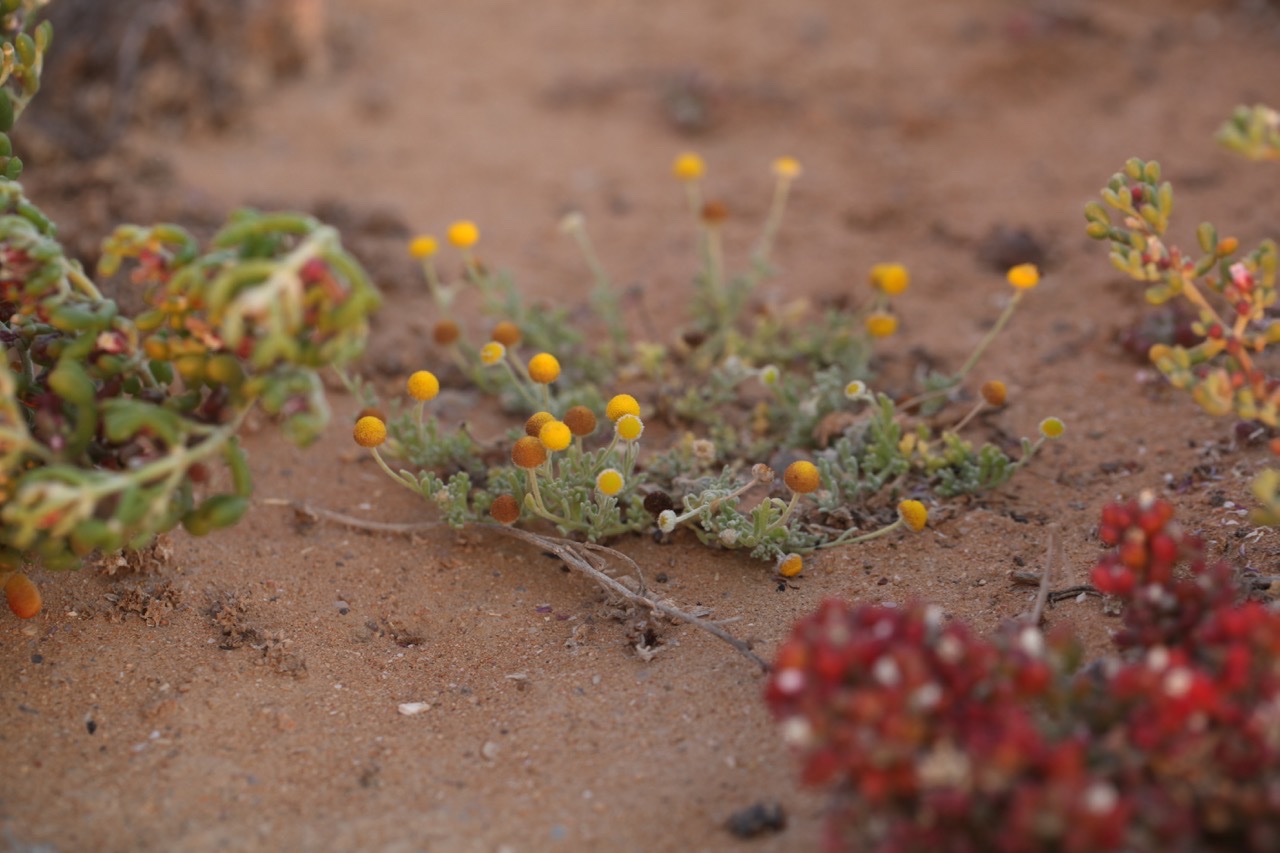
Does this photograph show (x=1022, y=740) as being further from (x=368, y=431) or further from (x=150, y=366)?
(x=150, y=366)

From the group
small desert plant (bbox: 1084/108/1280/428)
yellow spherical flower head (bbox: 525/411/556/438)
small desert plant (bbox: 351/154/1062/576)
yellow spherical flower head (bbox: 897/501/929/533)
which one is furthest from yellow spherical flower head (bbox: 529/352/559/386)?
small desert plant (bbox: 1084/108/1280/428)

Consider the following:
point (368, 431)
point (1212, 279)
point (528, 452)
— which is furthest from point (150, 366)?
point (1212, 279)

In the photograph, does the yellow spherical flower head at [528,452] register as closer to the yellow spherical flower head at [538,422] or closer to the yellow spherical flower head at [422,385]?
the yellow spherical flower head at [538,422]

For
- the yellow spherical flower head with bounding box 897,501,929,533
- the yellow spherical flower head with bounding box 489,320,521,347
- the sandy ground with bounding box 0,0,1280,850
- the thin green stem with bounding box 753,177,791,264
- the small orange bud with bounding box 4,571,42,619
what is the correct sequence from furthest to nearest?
the thin green stem with bounding box 753,177,791,264, the yellow spherical flower head with bounding box 489,320,521,347, the yellow spherical flower head with bounding box 897,501,929,533, the small orange bud with bounding box 4,571,42,619, the sandy ground with bounding box 0,0,1280,850

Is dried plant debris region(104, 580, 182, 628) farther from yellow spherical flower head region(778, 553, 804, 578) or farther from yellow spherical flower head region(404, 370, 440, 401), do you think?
yellow spherical flower head region(778, 553, 804, 578)

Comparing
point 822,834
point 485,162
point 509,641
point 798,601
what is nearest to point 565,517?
point 509,641

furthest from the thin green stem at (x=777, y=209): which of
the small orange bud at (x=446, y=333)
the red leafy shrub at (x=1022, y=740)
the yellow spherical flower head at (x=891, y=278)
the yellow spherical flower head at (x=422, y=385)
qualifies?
the red leafy shrub at (x=1022, y=740)
